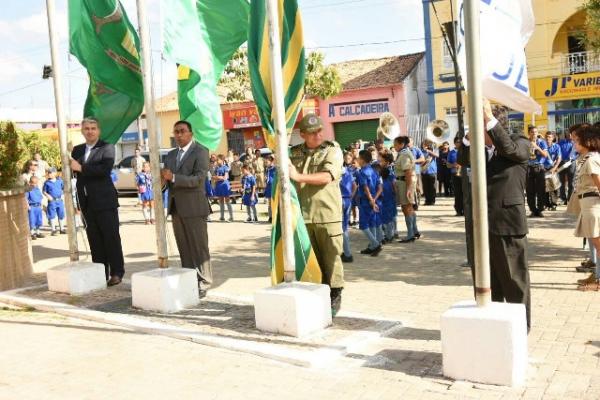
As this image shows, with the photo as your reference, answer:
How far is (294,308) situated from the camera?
5625mm

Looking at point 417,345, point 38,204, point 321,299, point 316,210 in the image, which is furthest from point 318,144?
point 38,204

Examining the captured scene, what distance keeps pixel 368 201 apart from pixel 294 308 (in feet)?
16.5

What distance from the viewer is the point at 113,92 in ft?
27.0

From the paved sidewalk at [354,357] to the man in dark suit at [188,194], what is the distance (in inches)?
31.6

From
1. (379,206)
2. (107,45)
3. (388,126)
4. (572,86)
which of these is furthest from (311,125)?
(572,86)

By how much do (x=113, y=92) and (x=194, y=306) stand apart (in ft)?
10.1

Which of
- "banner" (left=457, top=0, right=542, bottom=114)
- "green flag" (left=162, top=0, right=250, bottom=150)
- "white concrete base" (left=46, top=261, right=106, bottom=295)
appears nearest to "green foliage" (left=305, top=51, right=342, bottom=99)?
"green flag" (left=162, top=0, right=250, bottom=150)

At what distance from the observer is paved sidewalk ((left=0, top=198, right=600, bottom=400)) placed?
179 inches

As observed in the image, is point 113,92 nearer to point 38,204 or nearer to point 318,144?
point 318,144

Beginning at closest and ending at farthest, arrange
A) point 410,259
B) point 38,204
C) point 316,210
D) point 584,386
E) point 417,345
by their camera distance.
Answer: point 584,386, point 417,345, point 316,210, point 410,259, point 38,204

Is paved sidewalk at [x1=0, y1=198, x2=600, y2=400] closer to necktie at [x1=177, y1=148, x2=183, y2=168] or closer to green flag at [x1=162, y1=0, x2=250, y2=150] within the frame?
necktie at [x1=177, y1=148, x2=183, y2=168]

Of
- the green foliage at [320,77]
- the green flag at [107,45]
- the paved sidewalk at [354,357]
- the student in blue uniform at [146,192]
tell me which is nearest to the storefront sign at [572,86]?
the green foliage at [320,77]

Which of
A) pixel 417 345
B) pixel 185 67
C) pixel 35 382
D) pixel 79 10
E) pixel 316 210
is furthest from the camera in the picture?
pixel 79 10

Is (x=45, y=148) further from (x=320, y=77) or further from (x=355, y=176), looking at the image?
(x=355, y=176)
